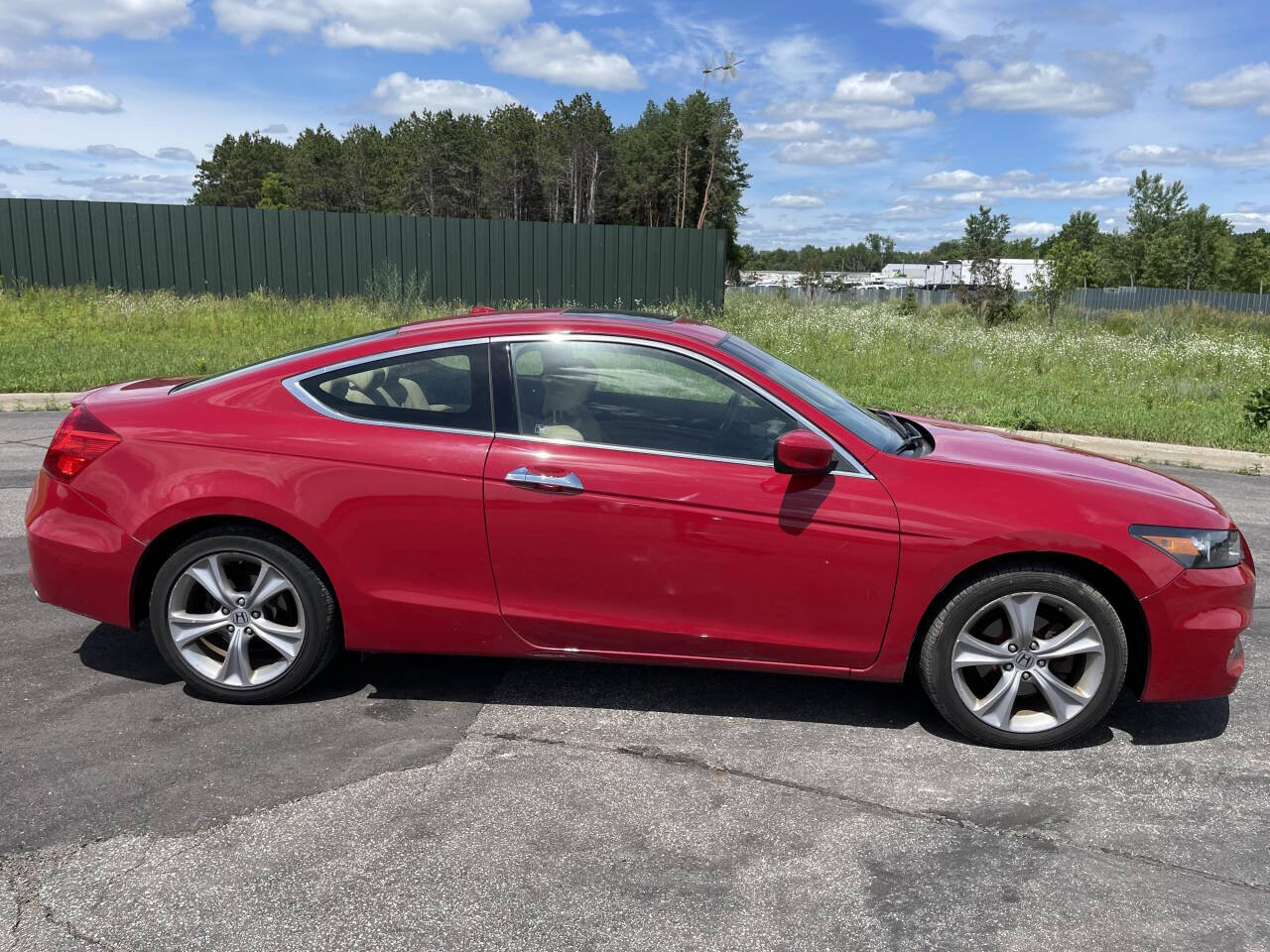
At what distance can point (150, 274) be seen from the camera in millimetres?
24562

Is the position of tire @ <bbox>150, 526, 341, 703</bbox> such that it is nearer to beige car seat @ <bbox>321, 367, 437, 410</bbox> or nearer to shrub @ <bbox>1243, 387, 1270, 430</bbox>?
beige car seat @ <bbox>321, 367, 437, 410</bbox>

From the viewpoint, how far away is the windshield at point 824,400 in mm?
4016

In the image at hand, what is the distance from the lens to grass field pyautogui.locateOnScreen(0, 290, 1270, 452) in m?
Answer: 12.5

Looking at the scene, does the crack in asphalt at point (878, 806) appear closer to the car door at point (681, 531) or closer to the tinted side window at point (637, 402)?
the car door at point (681, 531)

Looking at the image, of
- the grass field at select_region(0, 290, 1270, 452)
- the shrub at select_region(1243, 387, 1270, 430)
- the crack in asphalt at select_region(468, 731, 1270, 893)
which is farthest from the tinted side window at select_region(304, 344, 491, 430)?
the shrub at select_region(1243, 387, 1270, 430)

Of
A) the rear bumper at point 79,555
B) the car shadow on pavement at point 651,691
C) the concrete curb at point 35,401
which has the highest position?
the rear bumper at point 79,555

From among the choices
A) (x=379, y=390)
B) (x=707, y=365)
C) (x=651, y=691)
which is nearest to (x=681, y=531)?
(x=707, y=365)

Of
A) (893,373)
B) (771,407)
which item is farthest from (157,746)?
(893,373)

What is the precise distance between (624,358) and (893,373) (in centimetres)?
1203

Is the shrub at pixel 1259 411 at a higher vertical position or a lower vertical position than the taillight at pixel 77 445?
lower

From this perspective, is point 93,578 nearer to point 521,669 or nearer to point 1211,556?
point 521,669

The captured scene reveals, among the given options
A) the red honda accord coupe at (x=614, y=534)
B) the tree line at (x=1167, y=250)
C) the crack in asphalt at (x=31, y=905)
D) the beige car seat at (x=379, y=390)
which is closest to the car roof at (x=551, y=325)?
the red honda accord coupe at (x=614, y=534)

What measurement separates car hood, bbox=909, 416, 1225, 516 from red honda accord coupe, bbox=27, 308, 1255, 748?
0.11 ft

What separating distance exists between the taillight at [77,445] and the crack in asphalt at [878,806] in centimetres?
191
